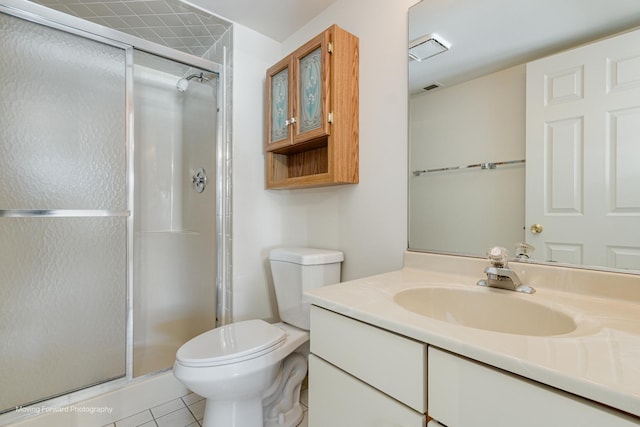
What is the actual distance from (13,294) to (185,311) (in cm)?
100

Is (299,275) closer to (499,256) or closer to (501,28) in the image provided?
(499,256)

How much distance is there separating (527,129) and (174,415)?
196 cm

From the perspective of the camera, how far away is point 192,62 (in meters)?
1.74

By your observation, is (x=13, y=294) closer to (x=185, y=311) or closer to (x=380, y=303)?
(x=185, y=311)

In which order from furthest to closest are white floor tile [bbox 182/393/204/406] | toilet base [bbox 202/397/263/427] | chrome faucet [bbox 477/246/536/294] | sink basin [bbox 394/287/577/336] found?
white floor tile [bbox 182/393/204/406] < toilet base [bbox 202/397/263/427] < chrome faucet [bbox 477/246/536/294] < sink basin [bbox 394/287/577/336]

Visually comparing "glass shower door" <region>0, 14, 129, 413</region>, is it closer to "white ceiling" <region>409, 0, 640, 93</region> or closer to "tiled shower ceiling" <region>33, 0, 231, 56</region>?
"tiled shower ceiling" <region>33, 0, 231, 56</region>

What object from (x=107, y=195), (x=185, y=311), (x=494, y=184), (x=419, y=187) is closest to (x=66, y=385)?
(x=185, y=311)

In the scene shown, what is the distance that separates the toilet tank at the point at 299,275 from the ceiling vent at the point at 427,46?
0.97 metres

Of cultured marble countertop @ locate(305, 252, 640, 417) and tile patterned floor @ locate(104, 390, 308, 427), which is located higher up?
cultured marble countertop @ locate(305, 252, 640, 417)

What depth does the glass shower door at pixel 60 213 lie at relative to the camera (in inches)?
56.1

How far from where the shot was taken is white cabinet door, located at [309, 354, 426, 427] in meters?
0.63

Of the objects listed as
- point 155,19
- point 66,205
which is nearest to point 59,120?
point 66,205

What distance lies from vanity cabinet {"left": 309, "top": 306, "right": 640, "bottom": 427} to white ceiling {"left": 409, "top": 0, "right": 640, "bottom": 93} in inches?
38.2

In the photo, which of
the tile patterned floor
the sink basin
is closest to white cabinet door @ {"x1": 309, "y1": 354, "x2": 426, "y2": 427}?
the sink basin
